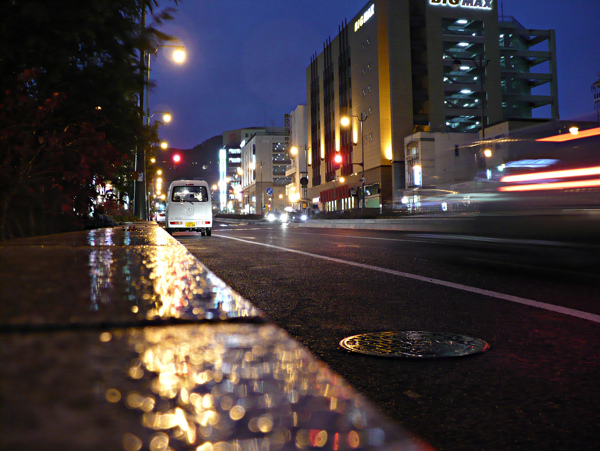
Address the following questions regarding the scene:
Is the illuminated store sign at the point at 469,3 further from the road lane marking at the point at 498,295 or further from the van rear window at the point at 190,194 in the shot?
the road lane marking at the point at 498,295

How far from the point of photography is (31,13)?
275 cm

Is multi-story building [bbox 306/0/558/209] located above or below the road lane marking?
above

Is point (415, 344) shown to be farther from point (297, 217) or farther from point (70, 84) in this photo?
point (297, 217)

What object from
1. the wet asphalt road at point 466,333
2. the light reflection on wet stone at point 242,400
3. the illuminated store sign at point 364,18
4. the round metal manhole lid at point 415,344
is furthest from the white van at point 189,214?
the illuminated store sign at point 364,18

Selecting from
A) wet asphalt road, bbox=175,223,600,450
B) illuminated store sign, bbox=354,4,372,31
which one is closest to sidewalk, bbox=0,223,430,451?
wet asphalt road, bbox=175,223,600,450

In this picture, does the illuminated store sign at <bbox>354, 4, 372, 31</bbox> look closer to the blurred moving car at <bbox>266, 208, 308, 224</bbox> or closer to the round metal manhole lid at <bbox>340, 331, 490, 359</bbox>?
the blurred moving car at <bbox>266, 208, 308, 224</bbox>

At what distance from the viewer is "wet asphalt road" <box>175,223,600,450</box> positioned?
7.06ft

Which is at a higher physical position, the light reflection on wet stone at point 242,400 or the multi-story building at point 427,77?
the multi-story building at point 427,77

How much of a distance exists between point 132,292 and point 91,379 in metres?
0.72

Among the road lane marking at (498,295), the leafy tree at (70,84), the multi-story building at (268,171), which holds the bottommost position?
the road lane marking at (498,295)

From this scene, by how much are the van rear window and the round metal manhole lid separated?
20.8 meters

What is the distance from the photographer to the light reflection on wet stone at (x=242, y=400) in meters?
0.65

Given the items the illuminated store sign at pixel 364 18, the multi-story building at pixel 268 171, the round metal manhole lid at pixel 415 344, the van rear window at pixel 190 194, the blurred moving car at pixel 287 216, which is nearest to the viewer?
the round metal manhole lid at pixel 415 344

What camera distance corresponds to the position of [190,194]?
2433cm
